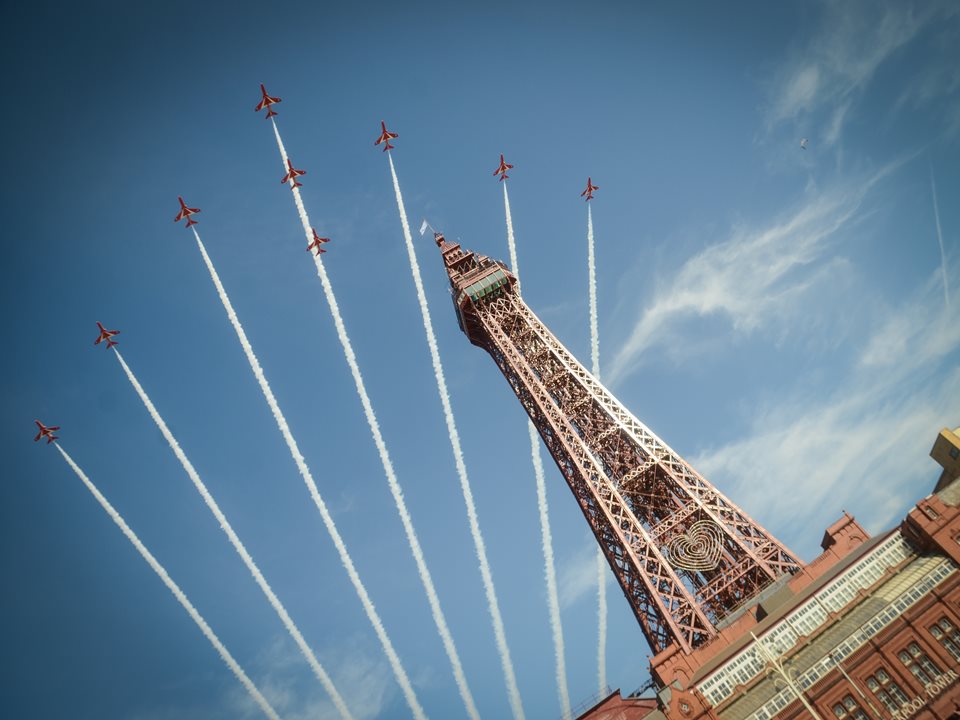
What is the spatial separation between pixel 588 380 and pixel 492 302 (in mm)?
16839

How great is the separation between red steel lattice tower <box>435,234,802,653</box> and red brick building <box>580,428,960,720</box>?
14.6 ft

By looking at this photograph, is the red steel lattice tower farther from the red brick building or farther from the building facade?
the red brick building

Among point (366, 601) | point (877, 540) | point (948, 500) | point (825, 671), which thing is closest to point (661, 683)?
point (825, 671)

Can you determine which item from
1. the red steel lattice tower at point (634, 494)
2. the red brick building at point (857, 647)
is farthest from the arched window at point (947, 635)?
the red steel lattice tower at point (634, 494)

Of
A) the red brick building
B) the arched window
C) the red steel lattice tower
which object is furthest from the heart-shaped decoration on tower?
the arched window

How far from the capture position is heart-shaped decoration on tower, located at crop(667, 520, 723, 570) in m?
42.0

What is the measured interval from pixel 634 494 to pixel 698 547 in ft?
24.9

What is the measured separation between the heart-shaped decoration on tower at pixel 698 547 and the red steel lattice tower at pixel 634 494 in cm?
8

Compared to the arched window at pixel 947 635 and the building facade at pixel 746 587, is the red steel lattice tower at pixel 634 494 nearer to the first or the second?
the building facade at pixel 746 587

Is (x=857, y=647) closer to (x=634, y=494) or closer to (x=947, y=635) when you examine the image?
(x=947, y=635)

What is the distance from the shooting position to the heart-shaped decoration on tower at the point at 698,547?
41969 mm

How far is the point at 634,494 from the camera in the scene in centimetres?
4897

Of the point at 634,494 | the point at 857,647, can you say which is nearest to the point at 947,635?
the point at 857,647

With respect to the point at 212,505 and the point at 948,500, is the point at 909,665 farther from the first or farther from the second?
the point at 212,505
